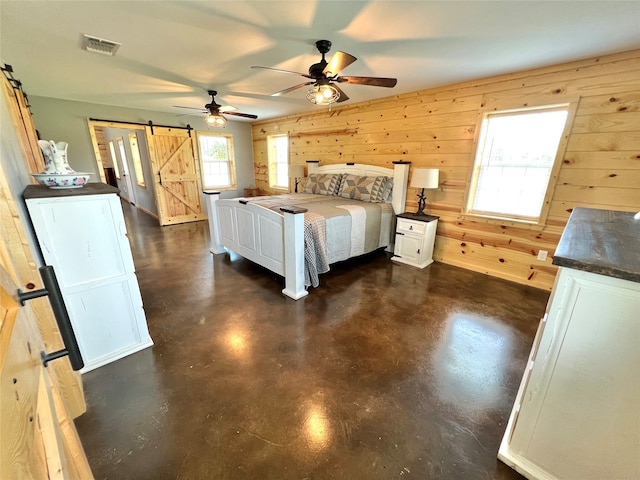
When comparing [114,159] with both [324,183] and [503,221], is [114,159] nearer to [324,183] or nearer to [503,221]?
[324,183]

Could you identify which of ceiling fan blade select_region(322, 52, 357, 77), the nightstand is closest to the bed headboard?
the nightstand

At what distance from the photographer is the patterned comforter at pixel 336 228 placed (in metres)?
2.91

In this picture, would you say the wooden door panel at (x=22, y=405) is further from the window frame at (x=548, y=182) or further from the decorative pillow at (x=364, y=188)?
the window frame at (x=548, y=182)

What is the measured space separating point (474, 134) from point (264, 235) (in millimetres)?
2841

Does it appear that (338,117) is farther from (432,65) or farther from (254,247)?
(254,247)

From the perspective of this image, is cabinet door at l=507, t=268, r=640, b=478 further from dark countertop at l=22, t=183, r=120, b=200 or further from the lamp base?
the lamp base

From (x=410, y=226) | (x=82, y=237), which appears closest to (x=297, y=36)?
(x=82, y=237)

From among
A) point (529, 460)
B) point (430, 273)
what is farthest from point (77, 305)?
point (430, 273)

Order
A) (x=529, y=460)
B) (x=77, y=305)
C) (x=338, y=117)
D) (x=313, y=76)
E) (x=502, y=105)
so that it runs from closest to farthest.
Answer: (x=529, y=460)
(x=77, y=305)
(x=313, y=76)
(x=502, y=105)
(x=338, y=117)

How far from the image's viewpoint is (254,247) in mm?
3299

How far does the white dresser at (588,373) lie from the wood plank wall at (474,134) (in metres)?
1.98

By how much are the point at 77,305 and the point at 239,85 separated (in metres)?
3.04


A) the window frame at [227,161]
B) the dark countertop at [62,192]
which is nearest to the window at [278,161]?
the window frame at [227,161]

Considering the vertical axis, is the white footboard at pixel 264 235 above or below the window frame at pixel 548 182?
below
